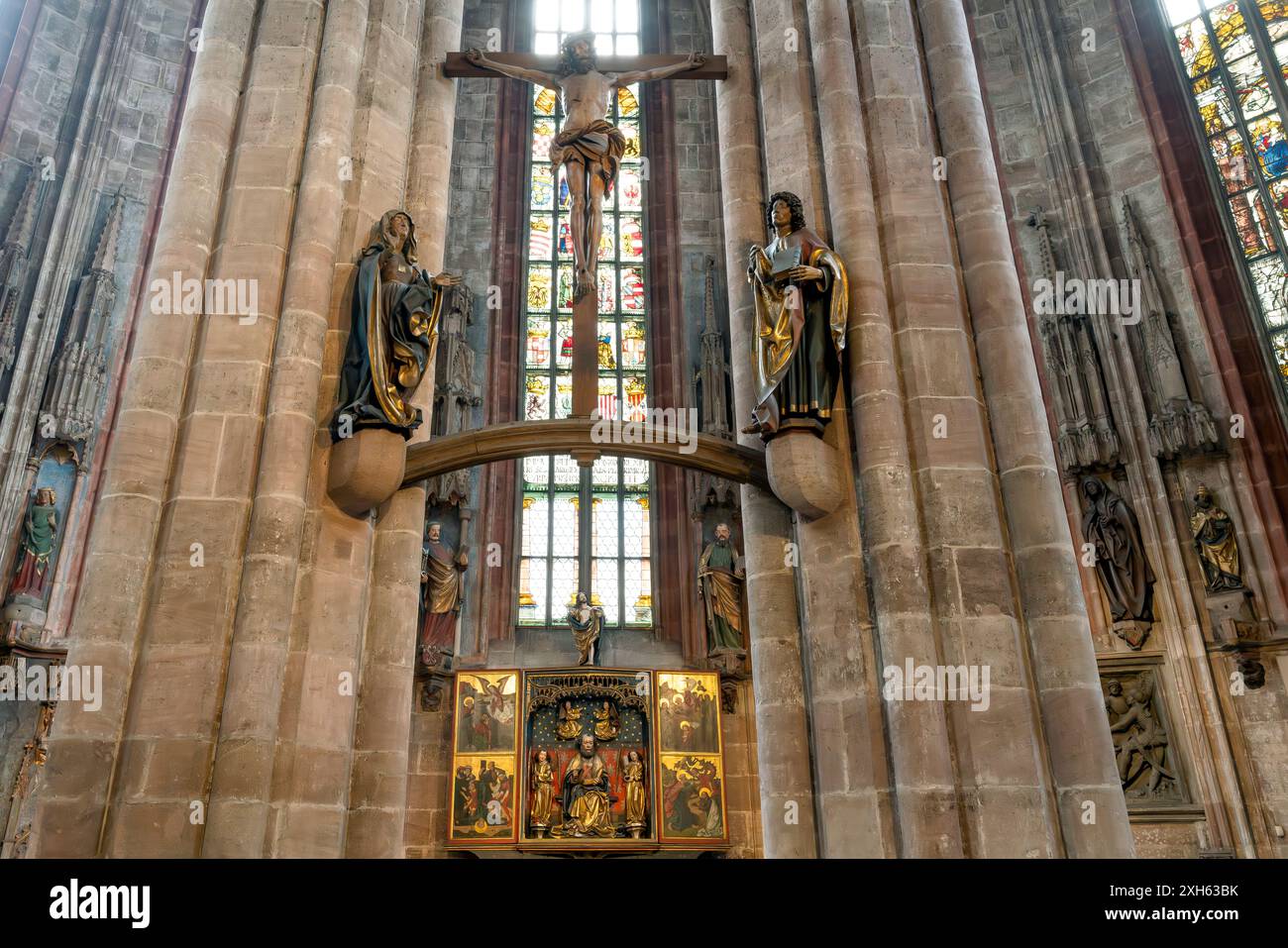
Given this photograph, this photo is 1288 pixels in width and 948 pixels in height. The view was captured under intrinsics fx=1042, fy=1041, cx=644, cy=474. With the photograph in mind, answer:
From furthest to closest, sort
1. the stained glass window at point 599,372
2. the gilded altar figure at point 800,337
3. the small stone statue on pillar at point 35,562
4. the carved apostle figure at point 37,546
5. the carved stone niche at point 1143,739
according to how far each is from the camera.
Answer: the stained glass window at point 599,372 → the carved apostle figure at point 37,546 → the small stone statue on pillar at point 35,562 → the carved stone niche at point 1143,739 → the gilded altar figure at point 800,337

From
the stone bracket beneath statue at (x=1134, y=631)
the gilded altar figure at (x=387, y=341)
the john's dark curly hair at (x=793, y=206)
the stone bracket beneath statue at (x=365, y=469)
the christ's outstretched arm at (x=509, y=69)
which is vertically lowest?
the stone bracket beneath statue at (x=365, y=469)

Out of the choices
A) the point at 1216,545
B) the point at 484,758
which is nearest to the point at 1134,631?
the point at 1216,545

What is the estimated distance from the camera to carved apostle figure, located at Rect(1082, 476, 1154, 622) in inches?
539

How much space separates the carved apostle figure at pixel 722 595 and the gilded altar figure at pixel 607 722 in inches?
73.6

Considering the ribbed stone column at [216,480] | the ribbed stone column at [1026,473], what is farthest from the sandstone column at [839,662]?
the ribbed stone column at [216,480]

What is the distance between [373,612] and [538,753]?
6770 mm

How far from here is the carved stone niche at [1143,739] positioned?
42.3ft

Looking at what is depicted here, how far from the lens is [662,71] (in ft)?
33.1

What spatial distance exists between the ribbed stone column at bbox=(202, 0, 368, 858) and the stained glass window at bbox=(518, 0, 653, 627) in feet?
23.2

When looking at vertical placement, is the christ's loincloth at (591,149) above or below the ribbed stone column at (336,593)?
above

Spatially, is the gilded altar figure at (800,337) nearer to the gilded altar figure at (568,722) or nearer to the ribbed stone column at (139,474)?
the ribbed stone column at (139,474)

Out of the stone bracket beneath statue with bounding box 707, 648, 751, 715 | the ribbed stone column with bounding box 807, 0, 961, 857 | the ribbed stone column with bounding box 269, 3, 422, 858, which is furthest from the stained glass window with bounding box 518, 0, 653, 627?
the ribbed stone column with bounding box 807, 0, 961, 857

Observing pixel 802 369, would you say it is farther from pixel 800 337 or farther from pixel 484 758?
pixel 484 758
